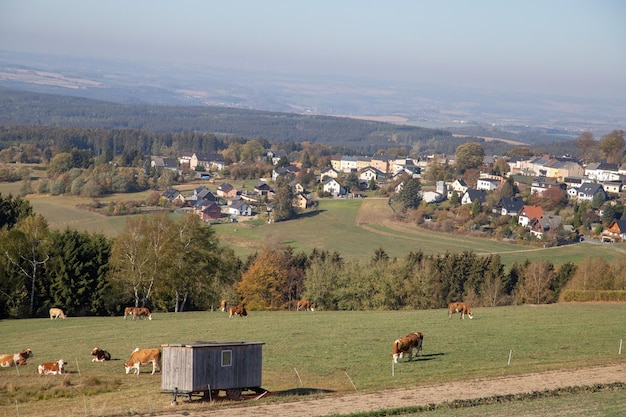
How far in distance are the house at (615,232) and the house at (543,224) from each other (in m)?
4.87

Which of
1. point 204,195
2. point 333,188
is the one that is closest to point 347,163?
point 333,188

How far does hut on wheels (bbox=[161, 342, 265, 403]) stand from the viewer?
19.5 metres

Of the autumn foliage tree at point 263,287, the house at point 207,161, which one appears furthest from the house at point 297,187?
the autumn foliage tree at point 263,287

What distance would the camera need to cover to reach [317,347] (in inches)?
1014

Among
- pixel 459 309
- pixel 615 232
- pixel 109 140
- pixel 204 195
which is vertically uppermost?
pixel 459 309

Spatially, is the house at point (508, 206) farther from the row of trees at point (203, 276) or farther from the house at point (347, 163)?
the house at point (347, 163)

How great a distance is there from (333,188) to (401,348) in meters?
96.4

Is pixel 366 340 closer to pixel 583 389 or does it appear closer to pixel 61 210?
pixel 583 389

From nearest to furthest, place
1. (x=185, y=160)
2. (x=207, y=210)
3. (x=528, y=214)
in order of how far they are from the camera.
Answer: (x=528, y=214)
(x=207, y=210)
(x=185, y=160)

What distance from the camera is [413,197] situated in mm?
101562

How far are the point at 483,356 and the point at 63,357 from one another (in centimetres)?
1249

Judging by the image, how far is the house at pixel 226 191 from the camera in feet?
364

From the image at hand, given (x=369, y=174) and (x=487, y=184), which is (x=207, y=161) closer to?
(x=369, y=174)

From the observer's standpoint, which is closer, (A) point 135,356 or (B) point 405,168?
(A) point 135,356
